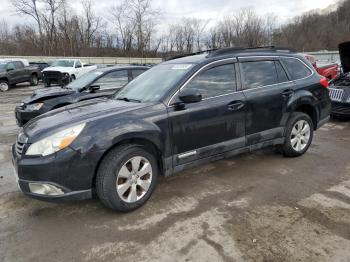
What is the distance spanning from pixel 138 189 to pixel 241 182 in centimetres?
152

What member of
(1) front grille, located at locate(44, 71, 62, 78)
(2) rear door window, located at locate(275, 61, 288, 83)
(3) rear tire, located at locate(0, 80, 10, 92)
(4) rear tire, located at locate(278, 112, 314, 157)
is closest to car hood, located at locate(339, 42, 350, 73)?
(4) rear tire, located at locate(278, 112, 314, 157)

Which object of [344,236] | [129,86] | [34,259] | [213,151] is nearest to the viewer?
[34,259]

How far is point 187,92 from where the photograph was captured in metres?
3.79

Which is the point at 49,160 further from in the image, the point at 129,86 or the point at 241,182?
the point at 241,182

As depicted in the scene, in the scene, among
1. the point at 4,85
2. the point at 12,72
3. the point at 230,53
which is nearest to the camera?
the point at 230,53

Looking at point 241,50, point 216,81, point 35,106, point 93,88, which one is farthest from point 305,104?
point 35,106

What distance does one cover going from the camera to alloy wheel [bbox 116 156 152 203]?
3.32 m

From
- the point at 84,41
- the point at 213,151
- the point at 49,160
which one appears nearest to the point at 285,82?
the point at 213,151

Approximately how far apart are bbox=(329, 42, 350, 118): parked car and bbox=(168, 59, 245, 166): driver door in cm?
477

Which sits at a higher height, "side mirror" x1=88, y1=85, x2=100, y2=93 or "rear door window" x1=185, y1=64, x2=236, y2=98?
"rear door window" x1=185, y1=64, x2=236, y2=98

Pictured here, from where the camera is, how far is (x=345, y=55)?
26.9 ft

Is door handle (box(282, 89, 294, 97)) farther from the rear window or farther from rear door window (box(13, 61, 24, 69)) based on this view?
rear door window (box(13, 61, 24, 69))

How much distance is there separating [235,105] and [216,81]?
1.36 feet

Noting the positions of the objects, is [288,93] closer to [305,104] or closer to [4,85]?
[305,104]
